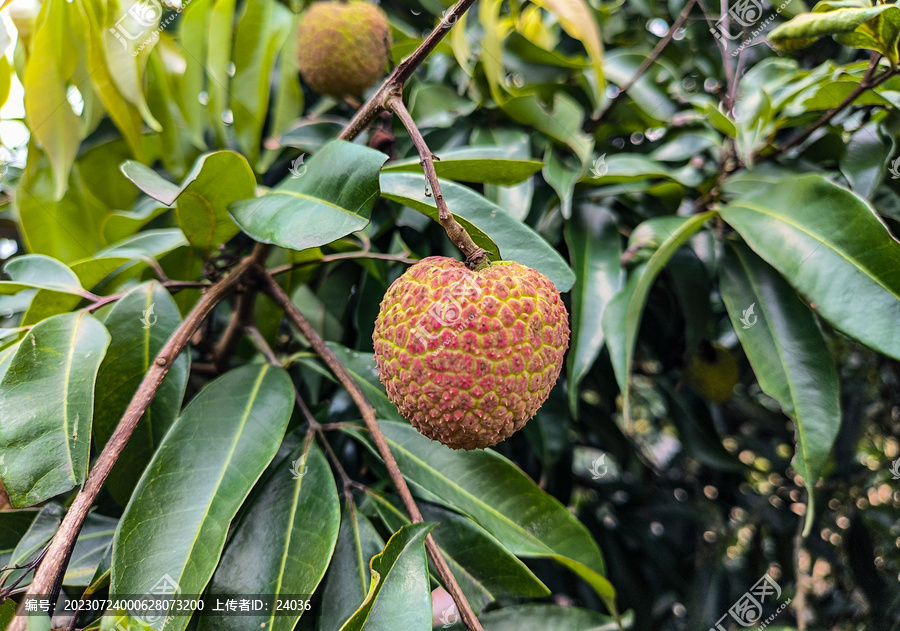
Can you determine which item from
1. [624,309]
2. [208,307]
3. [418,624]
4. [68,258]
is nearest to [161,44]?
[68,258]

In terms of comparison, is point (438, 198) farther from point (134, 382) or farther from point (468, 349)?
point (134, 382)

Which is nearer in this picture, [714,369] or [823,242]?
[823,242]

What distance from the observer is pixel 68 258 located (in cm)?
91

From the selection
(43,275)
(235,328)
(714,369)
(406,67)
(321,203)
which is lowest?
(714,369)

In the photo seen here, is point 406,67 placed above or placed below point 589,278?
above

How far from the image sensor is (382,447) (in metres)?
0.53

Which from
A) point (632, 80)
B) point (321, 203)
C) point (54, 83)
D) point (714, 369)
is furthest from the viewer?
point (714, 369)

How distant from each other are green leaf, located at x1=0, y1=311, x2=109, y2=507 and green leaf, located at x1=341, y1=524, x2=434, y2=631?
248 mm

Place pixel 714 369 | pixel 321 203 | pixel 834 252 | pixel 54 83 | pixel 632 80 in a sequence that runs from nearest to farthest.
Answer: pixel 321 203 → pixel 834 252 → pixel 54 83 → pixel 632 80 → pixel 714 369

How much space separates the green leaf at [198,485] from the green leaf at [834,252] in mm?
583

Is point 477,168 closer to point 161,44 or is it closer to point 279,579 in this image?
point 279,579

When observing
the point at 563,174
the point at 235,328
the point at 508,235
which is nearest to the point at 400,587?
the point at 508,235

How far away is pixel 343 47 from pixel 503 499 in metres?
0.74

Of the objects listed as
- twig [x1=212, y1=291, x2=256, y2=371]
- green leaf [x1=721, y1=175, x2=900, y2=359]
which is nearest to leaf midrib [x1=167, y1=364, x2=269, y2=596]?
twig [x1=212, y1=291, x2=256, y2=371]
